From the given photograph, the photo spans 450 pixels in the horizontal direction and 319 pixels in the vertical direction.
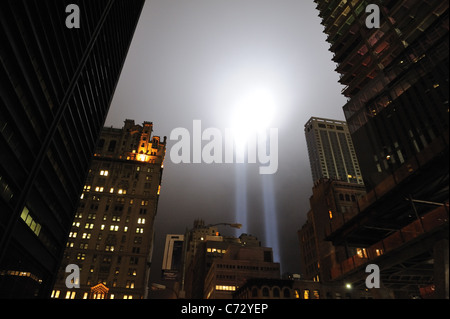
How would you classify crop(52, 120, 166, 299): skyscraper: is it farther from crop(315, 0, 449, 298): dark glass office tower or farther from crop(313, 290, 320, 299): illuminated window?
Answer: crop(315, 0, 449, 298): dark glass office tower

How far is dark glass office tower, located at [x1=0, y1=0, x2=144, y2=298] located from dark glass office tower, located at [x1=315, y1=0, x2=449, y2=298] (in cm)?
3568

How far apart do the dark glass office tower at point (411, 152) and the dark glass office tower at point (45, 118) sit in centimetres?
3568

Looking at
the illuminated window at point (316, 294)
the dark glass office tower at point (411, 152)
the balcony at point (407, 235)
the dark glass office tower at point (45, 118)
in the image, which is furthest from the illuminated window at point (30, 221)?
the illuminated window at point (316, 294)

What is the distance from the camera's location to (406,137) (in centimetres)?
2562

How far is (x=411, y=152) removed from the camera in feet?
79.3

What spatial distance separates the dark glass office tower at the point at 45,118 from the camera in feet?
108

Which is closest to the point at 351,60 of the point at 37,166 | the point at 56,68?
the point at 56,68

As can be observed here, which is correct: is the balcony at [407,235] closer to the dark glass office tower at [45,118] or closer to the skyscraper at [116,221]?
the dark glass office tower at [45,118]

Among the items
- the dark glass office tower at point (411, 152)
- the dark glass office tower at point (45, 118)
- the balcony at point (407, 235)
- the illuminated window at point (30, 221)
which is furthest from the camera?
the illuminated window at point (30, 221)

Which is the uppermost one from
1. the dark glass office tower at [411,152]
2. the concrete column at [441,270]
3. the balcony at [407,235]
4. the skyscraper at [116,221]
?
the skyscraper at [116,221]

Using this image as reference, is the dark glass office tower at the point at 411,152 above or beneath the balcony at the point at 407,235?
above

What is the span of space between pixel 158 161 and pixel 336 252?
83.0 m

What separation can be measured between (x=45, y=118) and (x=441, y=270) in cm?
4485

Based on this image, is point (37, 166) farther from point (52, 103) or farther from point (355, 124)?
point (355, 124)
